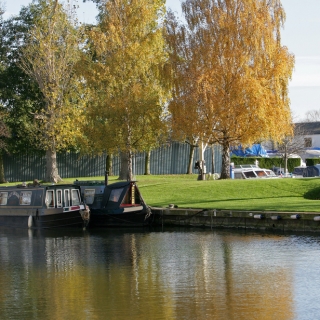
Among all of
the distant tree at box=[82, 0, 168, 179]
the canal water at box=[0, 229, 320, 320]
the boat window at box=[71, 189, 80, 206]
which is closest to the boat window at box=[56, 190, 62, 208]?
the boat window at box=[71, 189, 80, 206]

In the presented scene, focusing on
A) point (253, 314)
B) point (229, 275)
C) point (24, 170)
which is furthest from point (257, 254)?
point (24, 170)

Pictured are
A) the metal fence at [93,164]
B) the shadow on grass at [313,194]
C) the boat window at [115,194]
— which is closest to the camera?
the boat window at [115,194]

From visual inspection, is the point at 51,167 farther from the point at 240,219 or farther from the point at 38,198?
the point at 240,219

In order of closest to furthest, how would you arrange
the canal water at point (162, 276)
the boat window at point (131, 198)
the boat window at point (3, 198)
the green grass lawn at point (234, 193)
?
the canal water at point (162, 276) → the boat window at point (131, 198) → the green grass lawn at point (234, 193) → the boat window at point (3, 198)

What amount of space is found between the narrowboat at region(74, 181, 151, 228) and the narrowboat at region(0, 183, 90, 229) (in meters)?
1.16

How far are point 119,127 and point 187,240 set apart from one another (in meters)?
14.1

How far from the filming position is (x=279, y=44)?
4134 centimetres

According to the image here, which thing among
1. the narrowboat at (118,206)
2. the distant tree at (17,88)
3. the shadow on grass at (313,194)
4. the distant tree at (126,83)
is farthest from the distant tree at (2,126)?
the shadow on grass at (313,194)

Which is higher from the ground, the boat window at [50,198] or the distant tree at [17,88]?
the distant tree at [17,88]

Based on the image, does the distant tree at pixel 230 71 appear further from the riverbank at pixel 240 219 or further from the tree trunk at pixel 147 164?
the tree trunk at pixel 147 164

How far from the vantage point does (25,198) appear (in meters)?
33.0

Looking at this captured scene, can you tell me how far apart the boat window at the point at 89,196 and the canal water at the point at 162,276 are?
16.1ft

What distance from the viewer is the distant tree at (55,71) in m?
45.0

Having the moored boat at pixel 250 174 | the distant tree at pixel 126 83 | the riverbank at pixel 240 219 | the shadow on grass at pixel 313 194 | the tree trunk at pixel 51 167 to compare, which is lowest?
the riverbank at pixel 240 219
